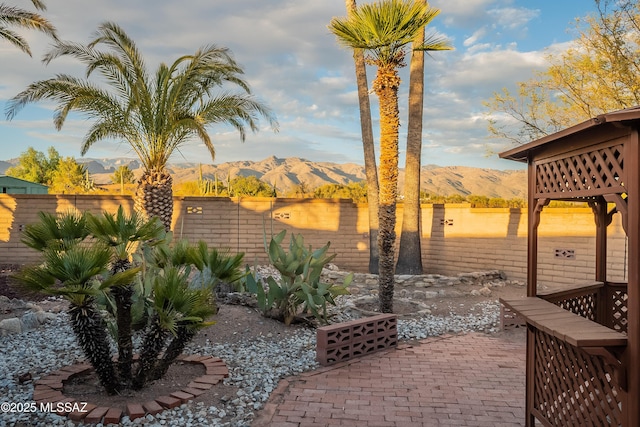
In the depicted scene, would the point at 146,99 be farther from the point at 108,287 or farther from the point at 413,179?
Answer: the point at 108,287

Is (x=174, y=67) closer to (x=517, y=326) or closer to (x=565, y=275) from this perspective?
(x=517, y=326)

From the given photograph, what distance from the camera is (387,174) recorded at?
762 cm

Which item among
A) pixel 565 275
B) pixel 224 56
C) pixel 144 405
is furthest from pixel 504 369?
pixel 224 56

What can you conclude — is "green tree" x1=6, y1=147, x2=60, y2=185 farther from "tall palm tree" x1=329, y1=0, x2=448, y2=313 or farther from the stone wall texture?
"tall palm tree" x1=329, y1=0, x2=448, y2=313

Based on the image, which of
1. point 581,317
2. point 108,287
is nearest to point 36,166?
point 108,287

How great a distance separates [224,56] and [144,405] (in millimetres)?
8968

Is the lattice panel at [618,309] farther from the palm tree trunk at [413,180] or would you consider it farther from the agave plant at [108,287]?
the palm tree trunk at [413,180]

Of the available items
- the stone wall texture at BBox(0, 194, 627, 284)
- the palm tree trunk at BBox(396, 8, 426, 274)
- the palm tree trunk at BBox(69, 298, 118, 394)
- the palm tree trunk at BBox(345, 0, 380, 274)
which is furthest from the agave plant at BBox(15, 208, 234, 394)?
the palm tree trunk at BBox(396, 8, 426, 274)

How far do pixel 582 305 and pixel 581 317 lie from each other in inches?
57.3

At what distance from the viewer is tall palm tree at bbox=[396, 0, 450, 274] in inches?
477

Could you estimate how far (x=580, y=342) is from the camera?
2801mm

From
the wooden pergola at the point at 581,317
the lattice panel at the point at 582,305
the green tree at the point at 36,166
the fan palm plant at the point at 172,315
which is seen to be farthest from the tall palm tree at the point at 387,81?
the green tree at the point at 36,166

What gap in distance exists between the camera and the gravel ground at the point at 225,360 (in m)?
3.87

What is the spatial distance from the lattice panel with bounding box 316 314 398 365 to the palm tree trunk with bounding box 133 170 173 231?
6.82 m
